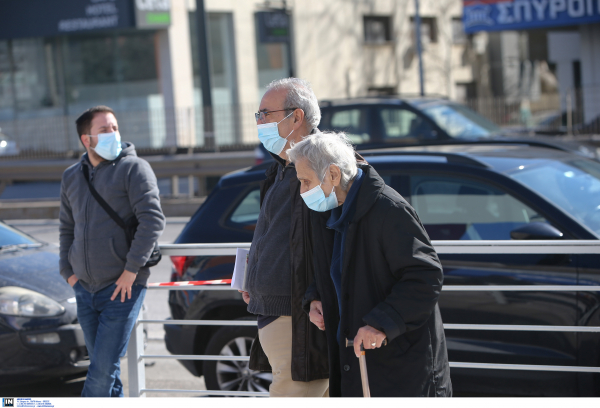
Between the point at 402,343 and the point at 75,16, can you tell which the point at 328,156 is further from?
the point at 75,16

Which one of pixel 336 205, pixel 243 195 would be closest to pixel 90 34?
pixel 243 195

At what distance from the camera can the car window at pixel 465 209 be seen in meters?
4.46

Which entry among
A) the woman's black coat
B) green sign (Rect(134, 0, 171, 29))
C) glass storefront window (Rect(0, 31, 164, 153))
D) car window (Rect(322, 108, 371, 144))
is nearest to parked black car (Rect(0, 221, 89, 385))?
the woman's black coat

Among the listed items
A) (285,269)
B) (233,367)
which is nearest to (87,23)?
(233,367)

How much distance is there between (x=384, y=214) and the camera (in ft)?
8.40

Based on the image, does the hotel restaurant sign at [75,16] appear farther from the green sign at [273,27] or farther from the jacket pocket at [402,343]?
the jacket pocket at [402,343]

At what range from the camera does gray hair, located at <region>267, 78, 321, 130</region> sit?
120 inches

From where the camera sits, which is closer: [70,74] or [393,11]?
[70,74]

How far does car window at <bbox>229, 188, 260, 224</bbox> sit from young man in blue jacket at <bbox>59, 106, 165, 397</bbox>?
1.19 metres

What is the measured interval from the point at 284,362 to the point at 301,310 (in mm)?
265

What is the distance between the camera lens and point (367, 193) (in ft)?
8.50

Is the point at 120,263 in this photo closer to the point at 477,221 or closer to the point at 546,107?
the point at 477,221

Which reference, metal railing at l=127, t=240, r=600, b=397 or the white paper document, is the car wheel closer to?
metal railing at l=127, t=240, r=600, b=397
